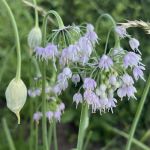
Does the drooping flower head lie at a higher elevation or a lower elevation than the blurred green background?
higher

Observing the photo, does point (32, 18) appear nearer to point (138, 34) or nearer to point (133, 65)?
point (138, 34)

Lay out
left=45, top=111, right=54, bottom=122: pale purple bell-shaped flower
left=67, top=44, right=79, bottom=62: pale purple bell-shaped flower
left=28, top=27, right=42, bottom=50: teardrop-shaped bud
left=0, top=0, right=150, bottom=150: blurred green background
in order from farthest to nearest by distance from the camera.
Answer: left=0, top=0, right=150, bottom=150: blurred green background, left=45, top=111, right=54, bottom=122: pale purple bell-shaped flower, left=28, top=27, right=42, bottom=50: teardrop-shaped bud, left=67, top=44, right=79, bottom=62: pale purple bell-shaped flower

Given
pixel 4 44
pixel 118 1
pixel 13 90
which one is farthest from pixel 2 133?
pixel 13 90

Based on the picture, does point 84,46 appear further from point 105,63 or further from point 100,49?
point 100,49

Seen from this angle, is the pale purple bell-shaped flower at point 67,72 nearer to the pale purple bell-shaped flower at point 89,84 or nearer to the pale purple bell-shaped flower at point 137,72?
the pale purple bell-shaped flower at point 89,84

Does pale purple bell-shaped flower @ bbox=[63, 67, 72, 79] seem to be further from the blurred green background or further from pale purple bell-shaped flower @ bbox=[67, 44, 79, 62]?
the blurred green background

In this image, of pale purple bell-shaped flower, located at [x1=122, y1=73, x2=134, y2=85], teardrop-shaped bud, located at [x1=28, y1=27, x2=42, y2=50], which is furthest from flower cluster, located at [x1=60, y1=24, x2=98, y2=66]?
teardrop-shaped bud, located at [x1=28, y1=27, x2=42, y2=50]

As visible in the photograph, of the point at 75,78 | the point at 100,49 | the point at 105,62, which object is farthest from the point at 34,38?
the point at 100,49

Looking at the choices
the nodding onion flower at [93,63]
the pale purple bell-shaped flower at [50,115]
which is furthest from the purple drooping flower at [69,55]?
the pale purple bell-shaped flower at [50,115]

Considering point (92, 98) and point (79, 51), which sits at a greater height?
point (79, 51)
